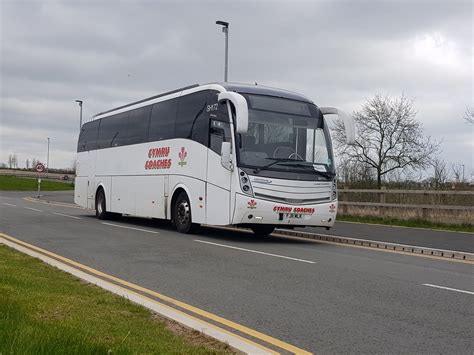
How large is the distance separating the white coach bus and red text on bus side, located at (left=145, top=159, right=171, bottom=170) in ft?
A: 0.10

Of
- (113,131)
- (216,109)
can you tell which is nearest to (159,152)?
(216,109)

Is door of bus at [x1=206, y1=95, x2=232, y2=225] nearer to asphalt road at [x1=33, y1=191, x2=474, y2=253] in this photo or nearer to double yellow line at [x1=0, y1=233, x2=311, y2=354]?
asphalt road at [x1=33, y1=191, x2=474, y2=253]

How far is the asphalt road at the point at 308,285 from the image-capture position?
5.73 metres

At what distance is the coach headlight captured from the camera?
1334cm

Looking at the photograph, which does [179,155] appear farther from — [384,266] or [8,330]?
[8,330]

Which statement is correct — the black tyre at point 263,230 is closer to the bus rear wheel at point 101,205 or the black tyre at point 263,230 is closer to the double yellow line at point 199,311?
the double yellow line at point 199,311

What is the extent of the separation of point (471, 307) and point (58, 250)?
26.5ft

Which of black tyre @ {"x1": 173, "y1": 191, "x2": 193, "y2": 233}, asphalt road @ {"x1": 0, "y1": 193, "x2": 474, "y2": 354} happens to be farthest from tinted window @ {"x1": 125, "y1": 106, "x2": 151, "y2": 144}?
asphalt road @ {"x1": 0, "y1": 193, "x2": 474, "y2": 354}

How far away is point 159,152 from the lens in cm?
1752

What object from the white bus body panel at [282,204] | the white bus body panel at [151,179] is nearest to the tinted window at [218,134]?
the white bus body panel at [151,179]

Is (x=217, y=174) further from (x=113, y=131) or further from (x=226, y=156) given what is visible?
(x=113, y=131)

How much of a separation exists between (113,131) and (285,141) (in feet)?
31.4

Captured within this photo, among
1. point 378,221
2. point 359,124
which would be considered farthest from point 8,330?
point 359,124

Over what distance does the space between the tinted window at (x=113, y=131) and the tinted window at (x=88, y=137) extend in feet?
1.94
